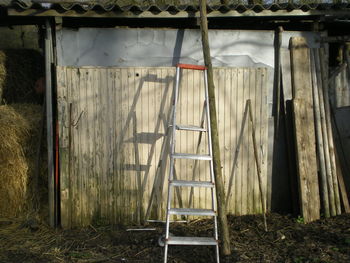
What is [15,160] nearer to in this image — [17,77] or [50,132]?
[50,132]

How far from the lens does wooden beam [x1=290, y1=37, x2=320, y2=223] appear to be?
5.14m

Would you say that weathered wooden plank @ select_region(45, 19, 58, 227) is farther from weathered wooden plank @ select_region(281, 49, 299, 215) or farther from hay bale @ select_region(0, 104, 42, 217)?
weathered wooden plank @ select_region(281, 49, 299, 215)

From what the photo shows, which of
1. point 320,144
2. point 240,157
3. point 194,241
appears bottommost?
point 194,241

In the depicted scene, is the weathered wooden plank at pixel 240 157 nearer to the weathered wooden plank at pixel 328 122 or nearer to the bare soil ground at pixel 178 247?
the bare soil ground at pixel 178 247

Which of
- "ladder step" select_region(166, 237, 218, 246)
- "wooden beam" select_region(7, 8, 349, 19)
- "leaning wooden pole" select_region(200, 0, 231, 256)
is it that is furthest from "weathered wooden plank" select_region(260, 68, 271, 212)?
"ladder step" select_region(166, 237, 218, 246)

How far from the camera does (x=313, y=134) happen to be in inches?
208

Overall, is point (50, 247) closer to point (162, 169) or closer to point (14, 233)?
point (14, 233)

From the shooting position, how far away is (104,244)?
15.1 ft

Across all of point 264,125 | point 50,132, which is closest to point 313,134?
point 264,125

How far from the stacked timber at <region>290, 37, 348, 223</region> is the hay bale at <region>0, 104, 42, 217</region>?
12.5ft

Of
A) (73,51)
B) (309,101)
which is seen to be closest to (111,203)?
(73,51)

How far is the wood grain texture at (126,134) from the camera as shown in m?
5.00

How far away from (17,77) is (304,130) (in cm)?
468

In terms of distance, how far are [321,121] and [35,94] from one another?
4.61 meters
